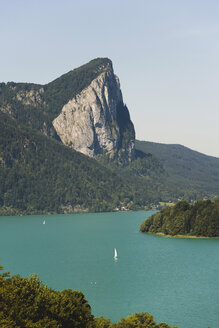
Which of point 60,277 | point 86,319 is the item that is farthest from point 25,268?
point 86,319

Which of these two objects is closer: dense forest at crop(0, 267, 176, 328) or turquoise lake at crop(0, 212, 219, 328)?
dense forest at crop(0, 267, 176, 328)

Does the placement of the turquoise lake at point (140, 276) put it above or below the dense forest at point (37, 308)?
below

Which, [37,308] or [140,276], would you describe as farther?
[140,276]

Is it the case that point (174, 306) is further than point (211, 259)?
No

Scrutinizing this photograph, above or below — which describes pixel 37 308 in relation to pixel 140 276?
above

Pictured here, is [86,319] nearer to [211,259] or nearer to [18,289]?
[18,289]

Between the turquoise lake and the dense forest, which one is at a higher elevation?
the dense forest

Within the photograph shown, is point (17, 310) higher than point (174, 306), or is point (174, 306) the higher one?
point (17, 310)

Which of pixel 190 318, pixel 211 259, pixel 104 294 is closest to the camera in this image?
pixel 190 318
